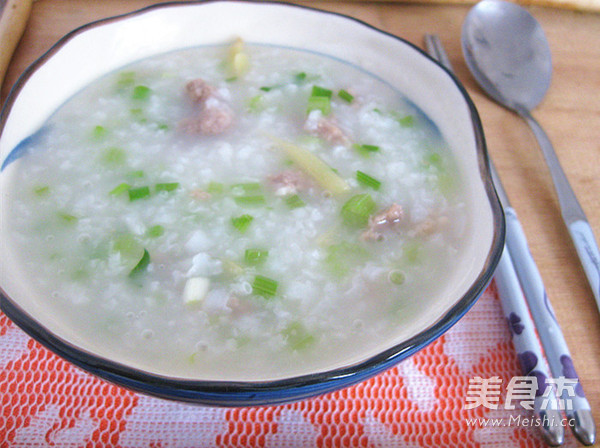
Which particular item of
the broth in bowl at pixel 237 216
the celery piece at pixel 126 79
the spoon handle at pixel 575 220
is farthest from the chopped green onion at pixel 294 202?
the spoon handle at pixel 575 220

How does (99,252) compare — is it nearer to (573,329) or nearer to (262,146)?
(262,146)

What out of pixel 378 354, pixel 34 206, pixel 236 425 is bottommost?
pixel 236 425

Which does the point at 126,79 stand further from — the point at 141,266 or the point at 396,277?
the point at 396,277

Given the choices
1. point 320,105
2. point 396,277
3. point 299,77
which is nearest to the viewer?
point 396,277

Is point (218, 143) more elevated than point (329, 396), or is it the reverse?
point (218, 143)

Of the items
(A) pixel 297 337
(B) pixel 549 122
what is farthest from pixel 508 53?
(A) pixel 297 337

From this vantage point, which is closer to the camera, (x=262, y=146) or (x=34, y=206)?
(x=34, y=206)

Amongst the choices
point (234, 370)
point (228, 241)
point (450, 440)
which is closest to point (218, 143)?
point (228, 241)
